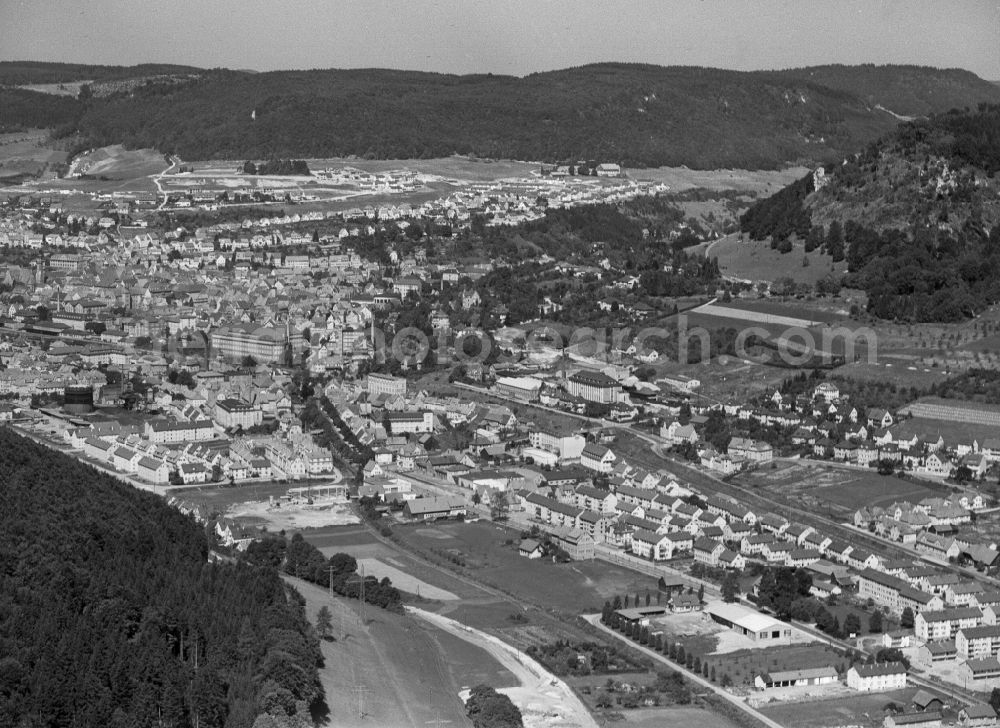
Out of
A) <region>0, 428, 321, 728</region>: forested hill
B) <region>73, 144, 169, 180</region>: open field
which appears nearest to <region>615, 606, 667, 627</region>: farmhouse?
<region>0, 428, 321, 728</region>: forested hill

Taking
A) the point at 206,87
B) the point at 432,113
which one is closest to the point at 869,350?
the point at 432,113

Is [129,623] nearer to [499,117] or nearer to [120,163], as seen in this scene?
[120,163]

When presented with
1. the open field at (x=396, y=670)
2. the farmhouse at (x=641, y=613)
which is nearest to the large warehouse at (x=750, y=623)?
the farmhouse at (x=641, y=613)

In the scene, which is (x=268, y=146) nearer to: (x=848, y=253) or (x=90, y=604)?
(x=848, y=253)

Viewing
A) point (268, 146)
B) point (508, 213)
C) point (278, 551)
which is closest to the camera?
point (278, 551)

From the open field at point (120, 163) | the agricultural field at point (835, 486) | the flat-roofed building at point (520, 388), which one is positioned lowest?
the agricultural field at point (835, 486)

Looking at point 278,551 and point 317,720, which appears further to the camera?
point 278,551

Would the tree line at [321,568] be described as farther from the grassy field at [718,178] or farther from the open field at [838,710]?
the grassy field at [718,178]
